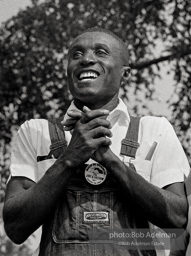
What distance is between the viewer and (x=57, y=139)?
3576 mm

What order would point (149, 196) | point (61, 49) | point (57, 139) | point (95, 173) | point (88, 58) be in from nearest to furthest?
point (149, 196)
point (95, 173)
point (57, 139)
point (88, 58)
point (61, 49)

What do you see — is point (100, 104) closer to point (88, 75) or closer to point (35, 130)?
point (88, 75)

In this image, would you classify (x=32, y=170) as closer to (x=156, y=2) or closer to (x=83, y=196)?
(x=83, y=196)

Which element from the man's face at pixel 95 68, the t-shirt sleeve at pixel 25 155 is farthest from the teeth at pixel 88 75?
the t-shirt sleeve at pixel 25 155

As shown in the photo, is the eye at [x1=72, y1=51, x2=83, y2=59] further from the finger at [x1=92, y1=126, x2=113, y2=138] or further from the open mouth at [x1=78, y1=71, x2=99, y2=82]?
the finger at [x1=92, y1=126, x2=113, y2=138]

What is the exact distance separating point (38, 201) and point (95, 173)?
11.5 inches

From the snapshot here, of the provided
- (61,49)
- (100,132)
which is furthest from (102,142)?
(61,49)

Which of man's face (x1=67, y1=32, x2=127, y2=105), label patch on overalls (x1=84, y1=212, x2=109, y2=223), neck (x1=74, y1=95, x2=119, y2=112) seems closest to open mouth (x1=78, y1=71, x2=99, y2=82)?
man's face (x1=67, y1=32, x2=127, y2=105)

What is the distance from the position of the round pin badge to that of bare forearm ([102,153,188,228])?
0.27ft

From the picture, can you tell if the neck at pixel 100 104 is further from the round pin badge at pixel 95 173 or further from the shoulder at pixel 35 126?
the round pin badge at pixel 95 173

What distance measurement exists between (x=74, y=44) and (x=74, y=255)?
1087 millimetres

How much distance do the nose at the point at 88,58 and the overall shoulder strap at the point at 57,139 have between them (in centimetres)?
32

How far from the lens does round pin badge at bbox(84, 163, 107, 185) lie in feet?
11.2

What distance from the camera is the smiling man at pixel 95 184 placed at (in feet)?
11.0
